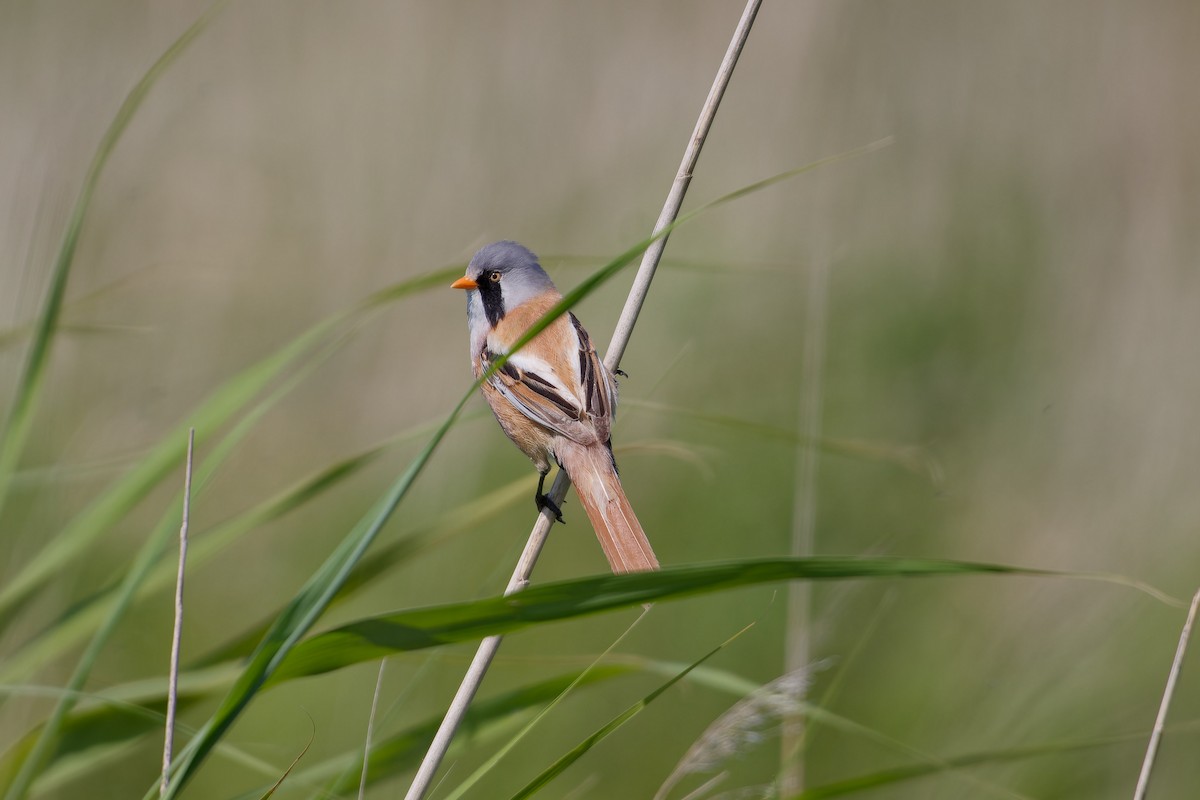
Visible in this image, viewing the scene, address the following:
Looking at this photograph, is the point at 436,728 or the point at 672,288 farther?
the point at 672,288

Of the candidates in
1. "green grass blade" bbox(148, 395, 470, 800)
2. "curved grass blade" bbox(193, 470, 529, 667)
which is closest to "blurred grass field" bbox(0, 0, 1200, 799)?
"curved grass blade" bbox(193, 470, 529, 667)

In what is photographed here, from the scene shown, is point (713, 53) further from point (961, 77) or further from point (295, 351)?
point (295, 351)

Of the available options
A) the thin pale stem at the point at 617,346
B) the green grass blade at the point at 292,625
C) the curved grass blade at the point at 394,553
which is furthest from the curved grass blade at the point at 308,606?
the curved grass blade at the point at 394,553

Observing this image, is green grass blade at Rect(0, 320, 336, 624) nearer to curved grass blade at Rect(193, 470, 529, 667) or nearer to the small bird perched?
curved grass blade at Rect(193, 470, 529, 667)

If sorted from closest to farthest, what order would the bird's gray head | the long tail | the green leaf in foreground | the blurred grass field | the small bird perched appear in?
the green leaf in foreground, the long tail, the small bird perched, the bird's gray head, the blurred grass field

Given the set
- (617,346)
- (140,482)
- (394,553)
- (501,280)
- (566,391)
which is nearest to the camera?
(140,482)

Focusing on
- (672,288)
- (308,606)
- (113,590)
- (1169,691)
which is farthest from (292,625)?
(672,288)

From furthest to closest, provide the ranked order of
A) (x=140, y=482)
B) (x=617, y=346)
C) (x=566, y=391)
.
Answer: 1. (x=566, y=391)
2. (x=617, y=346)
3. (x=140, y=482)

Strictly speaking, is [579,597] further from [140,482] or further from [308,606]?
[140,482]
